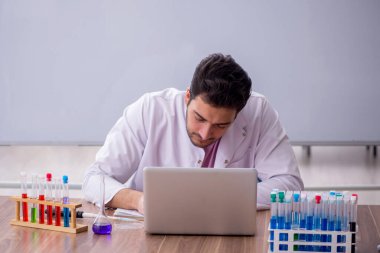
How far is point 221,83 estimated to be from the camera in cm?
284

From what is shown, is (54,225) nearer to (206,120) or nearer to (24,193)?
(24,193)

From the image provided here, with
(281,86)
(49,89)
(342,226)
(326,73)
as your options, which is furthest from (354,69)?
(342,226)

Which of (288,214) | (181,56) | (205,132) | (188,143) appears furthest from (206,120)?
(181,56)

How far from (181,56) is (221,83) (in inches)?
86.4

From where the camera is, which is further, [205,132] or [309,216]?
[205,132]

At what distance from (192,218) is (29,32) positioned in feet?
9.74

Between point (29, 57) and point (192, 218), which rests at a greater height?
point (29, 57)

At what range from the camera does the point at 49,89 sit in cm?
504

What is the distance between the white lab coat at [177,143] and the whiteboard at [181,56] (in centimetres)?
178

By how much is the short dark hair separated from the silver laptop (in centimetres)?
53

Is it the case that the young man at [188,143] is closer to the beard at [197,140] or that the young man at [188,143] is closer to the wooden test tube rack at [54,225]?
the beard at [197,140]

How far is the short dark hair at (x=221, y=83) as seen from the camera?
2.84 m

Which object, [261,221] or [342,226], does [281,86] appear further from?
[342,226]

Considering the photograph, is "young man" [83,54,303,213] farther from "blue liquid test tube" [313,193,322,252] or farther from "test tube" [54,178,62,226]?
"blue liquid test tube" [313,193,322,252]
